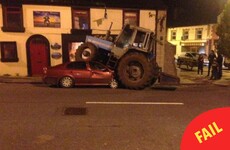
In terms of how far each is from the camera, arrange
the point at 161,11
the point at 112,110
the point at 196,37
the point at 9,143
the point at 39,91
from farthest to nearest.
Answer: the point at 196,37 → the point at 161,11 → the point at 39,91 → the point at 112,110 → the point at 9,143

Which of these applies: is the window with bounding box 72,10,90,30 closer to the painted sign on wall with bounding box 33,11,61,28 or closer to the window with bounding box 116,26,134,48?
the painted sign on wall with bounding box 33,11,61,28

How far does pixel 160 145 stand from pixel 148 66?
7541 millimetres

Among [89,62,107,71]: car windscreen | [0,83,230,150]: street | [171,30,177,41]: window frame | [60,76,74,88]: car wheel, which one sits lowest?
[0,83,230,150]: street

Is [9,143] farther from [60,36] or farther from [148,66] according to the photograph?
[60,36]

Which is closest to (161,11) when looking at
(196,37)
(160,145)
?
(160,145)

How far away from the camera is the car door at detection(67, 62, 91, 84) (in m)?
12.6

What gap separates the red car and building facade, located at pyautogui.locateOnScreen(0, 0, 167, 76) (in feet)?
18.3

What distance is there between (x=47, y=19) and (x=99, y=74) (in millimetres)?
7204

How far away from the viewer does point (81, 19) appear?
18.0 meters

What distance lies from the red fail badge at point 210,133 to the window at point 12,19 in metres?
→ 15.7

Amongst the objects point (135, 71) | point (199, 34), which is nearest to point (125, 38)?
point (135, 71)

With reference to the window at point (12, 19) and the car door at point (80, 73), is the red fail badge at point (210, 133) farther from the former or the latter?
the window at point (12, 19)

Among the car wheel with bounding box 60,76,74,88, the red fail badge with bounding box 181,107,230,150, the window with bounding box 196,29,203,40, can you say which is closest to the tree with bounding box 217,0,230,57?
the car wheel with bounding box 60,76,74,88

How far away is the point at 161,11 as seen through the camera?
18.5m
